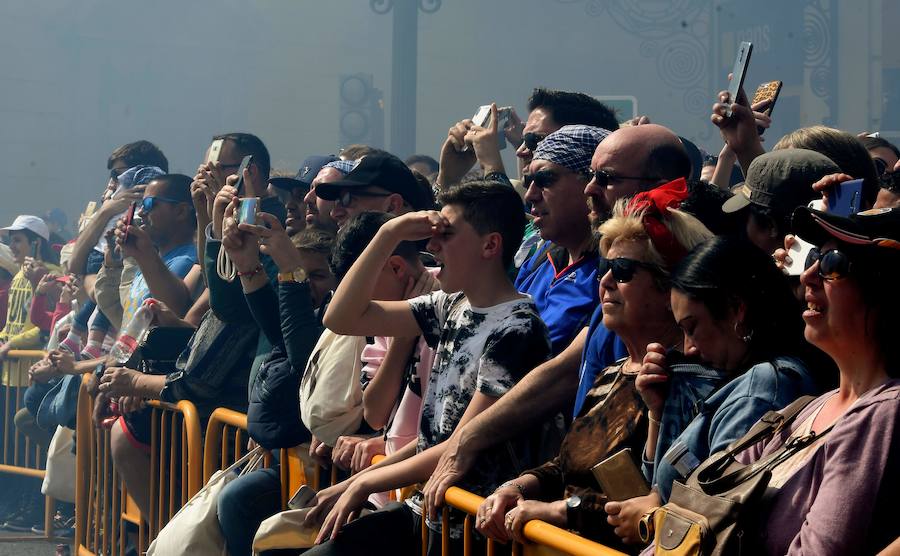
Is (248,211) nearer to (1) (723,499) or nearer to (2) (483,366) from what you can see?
(2) (483,366)

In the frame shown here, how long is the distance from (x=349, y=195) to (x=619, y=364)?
7.88ft

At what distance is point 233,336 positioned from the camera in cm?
637

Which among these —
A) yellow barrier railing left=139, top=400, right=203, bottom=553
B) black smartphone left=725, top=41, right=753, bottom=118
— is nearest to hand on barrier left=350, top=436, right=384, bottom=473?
yellow barrier railing left=139, top=400, right=203, bottom=553

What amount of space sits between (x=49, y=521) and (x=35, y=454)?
55.4 inches

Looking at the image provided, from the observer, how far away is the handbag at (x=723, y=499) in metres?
2.65

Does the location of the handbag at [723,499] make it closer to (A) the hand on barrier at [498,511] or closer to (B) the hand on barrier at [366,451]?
(A) the hand on barrier at [498,511]

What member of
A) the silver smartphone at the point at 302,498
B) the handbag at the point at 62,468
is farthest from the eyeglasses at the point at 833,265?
the handbag at the point at 62,468

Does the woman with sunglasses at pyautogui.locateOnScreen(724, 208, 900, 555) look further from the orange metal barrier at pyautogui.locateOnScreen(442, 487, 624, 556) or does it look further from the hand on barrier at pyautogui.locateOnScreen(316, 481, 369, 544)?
the hand on barrier at pyautogui.locateOnScreen(316, 481, 369, 544)

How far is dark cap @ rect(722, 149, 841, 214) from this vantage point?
12.5ft

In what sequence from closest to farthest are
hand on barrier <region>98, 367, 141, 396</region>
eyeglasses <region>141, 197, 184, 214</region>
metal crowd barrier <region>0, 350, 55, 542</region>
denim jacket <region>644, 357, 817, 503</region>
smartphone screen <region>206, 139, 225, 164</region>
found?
denim jacket <region>644, 357, 817, 503</region>, hand on barrier <region>98, 367, 141, 396</region>, smartphone screen <region>206, 139, 225, 164</region>, eyeglasses <region>141, 197, 184, 214</region>, metal crowd barrier <region>0, 350, 55, 542</region>

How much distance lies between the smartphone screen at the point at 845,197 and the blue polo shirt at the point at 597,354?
840 mm

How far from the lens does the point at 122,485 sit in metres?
7.28

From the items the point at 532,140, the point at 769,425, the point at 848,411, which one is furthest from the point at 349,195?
the point at 848,411

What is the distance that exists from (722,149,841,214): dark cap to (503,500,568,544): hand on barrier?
102 centimetres
